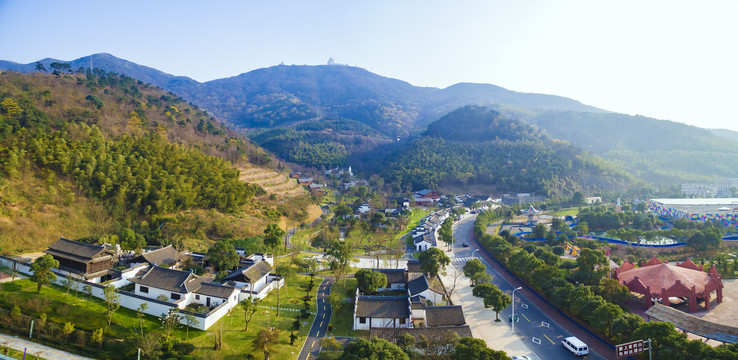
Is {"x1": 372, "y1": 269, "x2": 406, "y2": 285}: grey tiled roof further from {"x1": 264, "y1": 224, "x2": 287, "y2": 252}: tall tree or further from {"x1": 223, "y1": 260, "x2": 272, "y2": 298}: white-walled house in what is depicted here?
{"x1": 264, "y1": 224, "x2": 287, "y2": 252}: tall tree

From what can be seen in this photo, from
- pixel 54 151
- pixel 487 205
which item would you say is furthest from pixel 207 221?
pixel 487 205

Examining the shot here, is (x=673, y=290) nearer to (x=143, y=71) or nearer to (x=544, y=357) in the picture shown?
(x=544, y=357)

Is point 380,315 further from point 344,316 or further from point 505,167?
point 505,167

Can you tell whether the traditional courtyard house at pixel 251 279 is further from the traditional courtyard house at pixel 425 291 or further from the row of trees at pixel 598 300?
the row of trees at pixel 598 300

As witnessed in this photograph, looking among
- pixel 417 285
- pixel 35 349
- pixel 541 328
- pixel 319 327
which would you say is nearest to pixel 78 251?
pixel 35 349

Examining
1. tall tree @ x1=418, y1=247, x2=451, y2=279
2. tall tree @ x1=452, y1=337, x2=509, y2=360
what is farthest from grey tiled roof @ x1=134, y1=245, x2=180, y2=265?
tall tree @ x1=452, y1=337, x2=509, y2=360
